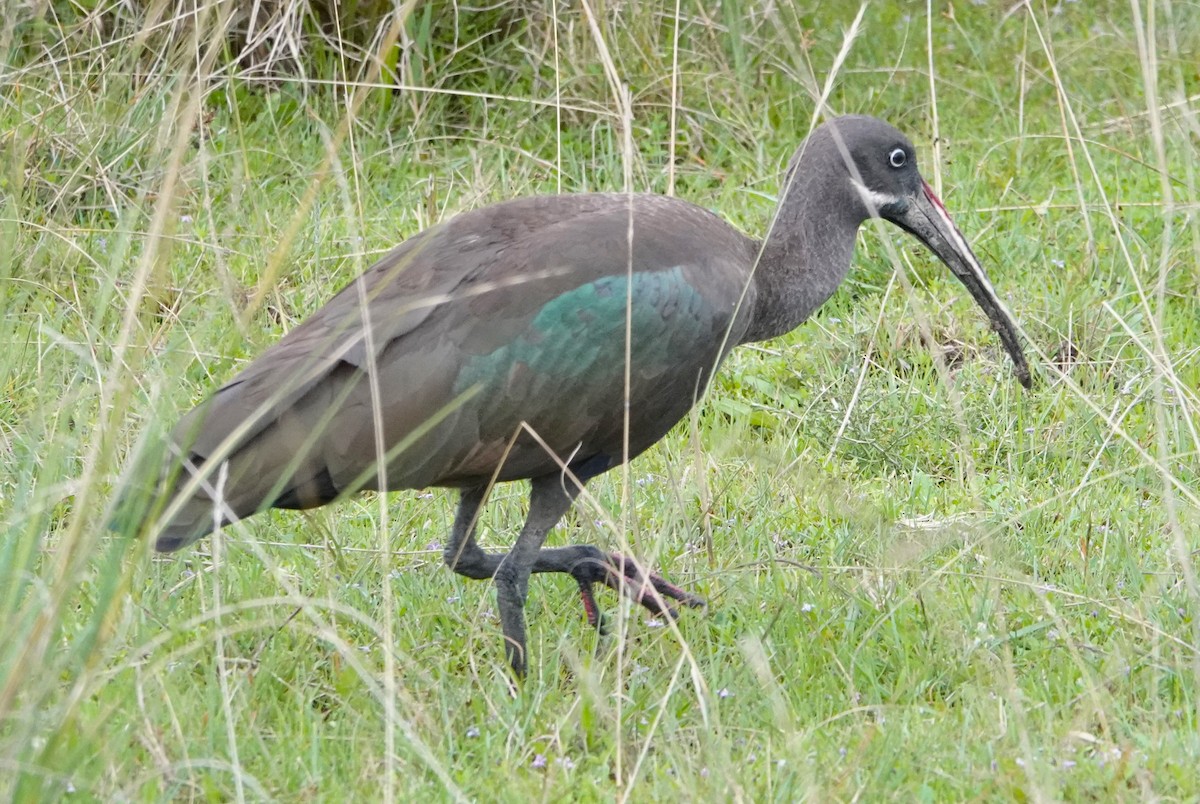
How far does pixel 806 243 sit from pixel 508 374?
878 millimetres

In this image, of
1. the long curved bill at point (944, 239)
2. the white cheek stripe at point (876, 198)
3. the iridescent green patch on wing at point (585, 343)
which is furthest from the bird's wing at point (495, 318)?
the long curved bill at point (944, 239)

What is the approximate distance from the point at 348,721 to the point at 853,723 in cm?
94

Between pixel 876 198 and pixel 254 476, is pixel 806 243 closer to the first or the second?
pixel 876 198

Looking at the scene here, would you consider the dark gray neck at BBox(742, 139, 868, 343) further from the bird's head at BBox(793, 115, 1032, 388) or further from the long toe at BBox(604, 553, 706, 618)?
the long toe at BBox(604, 553, 706, 618)

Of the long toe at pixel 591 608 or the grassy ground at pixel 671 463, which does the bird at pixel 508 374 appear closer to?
the long toe at pixel 591 608

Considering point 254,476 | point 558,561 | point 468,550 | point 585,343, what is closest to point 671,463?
point 558,561

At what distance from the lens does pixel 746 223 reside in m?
5.32

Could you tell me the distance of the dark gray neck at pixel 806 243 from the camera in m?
3.72

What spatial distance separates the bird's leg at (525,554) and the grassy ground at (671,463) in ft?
0.28

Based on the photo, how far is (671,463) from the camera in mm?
4289

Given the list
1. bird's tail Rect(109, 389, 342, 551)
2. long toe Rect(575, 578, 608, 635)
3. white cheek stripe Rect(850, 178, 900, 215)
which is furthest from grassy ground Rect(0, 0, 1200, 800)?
white cheek stripe Rect(850, 178, 900, 215)

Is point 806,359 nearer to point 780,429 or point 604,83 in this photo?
point 780,429

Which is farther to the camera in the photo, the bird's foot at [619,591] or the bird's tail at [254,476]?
the bird's foot at [619,591]

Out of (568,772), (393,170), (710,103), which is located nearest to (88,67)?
(393,170)
